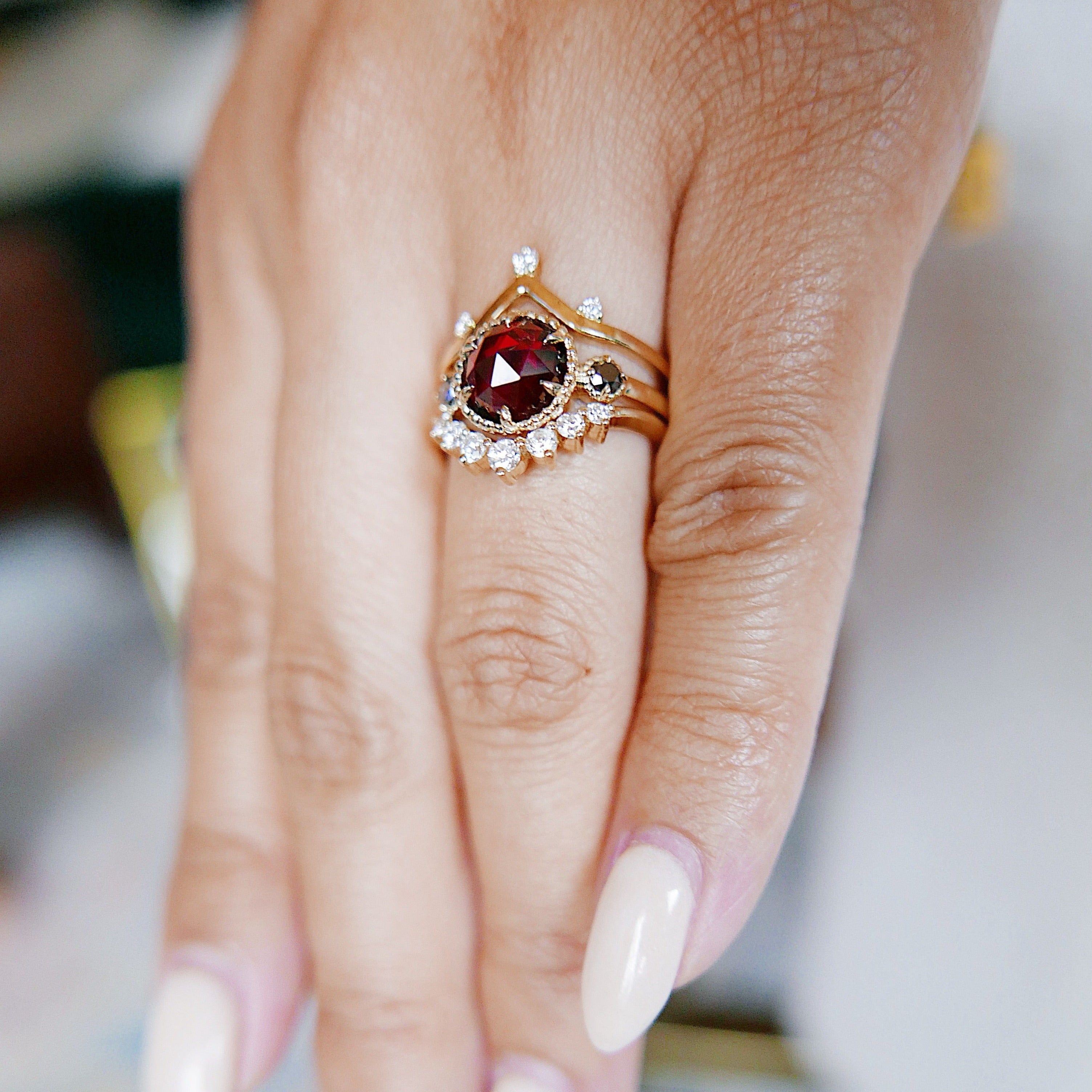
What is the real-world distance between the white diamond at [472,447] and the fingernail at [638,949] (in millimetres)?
282

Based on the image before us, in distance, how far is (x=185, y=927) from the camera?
0.83 meters

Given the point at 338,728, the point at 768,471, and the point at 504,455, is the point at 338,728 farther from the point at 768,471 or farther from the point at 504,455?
the point at 768,471

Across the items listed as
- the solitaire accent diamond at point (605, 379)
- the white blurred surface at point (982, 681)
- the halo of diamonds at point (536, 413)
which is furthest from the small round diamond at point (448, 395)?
the white blurred surface at point (982, 681)

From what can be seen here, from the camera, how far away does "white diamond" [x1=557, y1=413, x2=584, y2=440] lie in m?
0.60

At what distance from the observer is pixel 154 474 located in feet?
4.94

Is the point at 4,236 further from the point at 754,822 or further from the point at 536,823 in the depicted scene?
the point at 754,822

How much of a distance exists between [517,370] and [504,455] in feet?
0.19

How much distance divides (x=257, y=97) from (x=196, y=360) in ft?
0.96

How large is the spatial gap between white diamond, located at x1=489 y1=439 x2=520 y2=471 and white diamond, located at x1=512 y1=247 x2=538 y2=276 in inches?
4.6

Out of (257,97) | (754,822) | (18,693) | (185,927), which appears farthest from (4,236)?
(754,822)

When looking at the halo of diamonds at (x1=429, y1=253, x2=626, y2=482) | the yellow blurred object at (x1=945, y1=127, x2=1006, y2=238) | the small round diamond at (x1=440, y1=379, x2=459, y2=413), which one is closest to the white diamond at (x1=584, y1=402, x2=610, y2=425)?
the halo of diamonds at (x1=429, y1=253, x2=626, y2=482)

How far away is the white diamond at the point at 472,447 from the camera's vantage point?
2.09ft

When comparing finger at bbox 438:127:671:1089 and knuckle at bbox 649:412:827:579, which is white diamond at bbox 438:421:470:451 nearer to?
finger at bbox 438:127:671:1089

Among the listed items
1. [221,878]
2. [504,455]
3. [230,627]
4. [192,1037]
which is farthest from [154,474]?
[504,455]
